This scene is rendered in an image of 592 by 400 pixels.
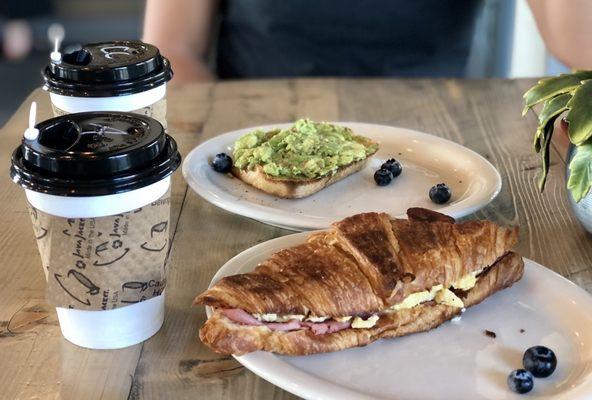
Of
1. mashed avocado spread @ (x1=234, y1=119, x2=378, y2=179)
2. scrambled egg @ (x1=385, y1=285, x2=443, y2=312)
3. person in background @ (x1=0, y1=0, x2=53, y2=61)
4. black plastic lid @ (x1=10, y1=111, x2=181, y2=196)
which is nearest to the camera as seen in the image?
black plastic lid @ (x1=10, y1=111, x2=181, y2=196)

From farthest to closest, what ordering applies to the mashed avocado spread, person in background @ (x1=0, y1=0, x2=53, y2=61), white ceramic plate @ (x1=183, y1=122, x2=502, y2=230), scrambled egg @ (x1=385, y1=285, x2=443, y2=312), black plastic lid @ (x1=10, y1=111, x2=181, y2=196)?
person in background @ (x1=0, y1=0, x2=53, y2=61)
the mashed avocado spread
white ceramic plate @ (x1=183, y1=122, x2=502, y2=230)
scrambled egg @ (x1=385, y1=285, x2=443, y2=312)
black plastic lid @ (x1=10, y1=111, x2=181, y2=196)

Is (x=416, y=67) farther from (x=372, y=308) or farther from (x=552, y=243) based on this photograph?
(x=372, y=308)

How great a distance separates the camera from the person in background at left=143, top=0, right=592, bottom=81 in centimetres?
221

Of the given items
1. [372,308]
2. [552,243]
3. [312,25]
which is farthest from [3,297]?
[312,25]

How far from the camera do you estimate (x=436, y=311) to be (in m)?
0.90

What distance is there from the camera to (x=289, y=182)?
126 centimetres

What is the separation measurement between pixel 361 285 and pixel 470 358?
137 mm

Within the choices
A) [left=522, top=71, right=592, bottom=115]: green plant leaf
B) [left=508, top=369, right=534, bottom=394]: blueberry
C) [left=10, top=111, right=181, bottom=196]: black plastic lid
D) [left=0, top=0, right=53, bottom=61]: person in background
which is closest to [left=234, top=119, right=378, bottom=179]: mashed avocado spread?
[left=522, top=71, right=592, bottom=115]: green plant leaf

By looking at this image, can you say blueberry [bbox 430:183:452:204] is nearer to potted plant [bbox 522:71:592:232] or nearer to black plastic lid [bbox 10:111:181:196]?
potted plant [bbox 522:71:592:232]

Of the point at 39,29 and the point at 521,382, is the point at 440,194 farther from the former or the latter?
the point at 39,29

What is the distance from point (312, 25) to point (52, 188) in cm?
154

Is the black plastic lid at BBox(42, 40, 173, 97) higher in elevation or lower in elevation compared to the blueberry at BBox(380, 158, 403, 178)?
higher

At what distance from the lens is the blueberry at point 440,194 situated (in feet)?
4.13

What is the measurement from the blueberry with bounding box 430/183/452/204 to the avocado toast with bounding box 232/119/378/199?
0.48 ft
